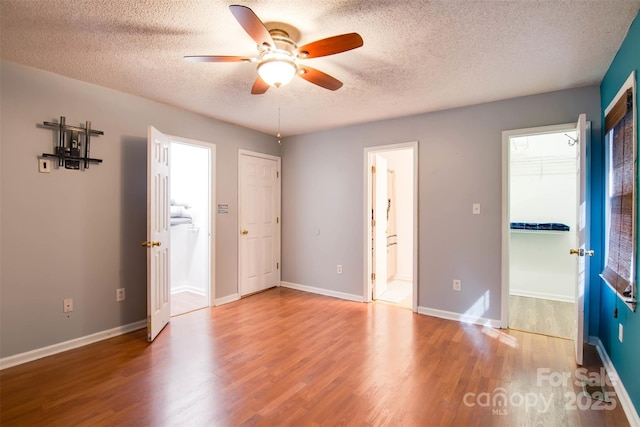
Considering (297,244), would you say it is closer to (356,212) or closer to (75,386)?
(356,212)

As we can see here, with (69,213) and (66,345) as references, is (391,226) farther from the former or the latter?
(66,345)

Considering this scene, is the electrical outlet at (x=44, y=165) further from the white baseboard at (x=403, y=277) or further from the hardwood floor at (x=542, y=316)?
the white baseboard at (x=403, y=277)

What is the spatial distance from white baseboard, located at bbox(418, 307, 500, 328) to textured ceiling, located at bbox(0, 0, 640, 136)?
7.91 feet

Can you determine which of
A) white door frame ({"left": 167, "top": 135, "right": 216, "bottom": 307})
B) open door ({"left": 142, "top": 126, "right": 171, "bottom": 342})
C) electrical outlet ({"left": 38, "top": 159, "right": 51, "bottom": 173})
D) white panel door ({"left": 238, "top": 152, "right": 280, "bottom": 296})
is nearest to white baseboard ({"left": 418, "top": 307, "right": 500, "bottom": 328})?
white panel door ({"left": 238, "top": 152, "right": 280, "bottom": 296})

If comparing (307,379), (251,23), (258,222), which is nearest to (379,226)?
(258,222)

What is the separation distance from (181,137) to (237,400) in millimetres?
2945

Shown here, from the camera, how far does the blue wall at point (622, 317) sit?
191 cm

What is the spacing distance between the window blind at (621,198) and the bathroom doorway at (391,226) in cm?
183

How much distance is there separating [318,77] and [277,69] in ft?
1.22

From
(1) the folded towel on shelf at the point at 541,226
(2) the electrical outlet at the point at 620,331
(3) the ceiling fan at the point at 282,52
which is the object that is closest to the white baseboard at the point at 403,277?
(1) the folded towel on shelf at the point at 541,226

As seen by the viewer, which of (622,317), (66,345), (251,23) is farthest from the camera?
(66,345)

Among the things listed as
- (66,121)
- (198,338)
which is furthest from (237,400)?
(66,121)

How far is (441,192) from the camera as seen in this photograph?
3756 mm

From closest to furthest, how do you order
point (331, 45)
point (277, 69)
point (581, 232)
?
point (331, 45) < point (277, 69) < point (581, 232)
